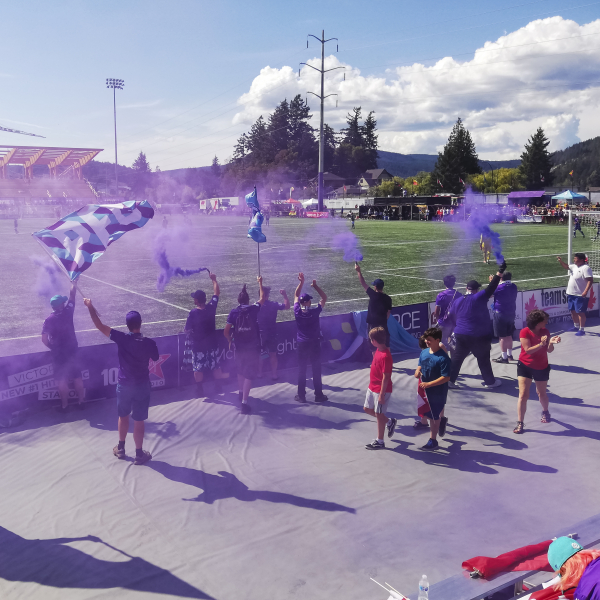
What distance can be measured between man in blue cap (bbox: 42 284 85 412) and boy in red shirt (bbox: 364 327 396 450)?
444 centimetres

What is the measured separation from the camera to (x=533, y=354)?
7691mm

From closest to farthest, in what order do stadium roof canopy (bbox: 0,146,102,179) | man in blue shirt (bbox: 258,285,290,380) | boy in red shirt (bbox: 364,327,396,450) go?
boy in red shirt (bbox: 364,327,396,450), man in blue shirt (bbox: 258,285,290,380), stadium roof canopy (bbox: 0,146,102,179)

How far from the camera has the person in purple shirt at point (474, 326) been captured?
367 inches

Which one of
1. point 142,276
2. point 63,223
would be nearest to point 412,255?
point 142,276

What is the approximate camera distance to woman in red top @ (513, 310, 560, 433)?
25.1 feet

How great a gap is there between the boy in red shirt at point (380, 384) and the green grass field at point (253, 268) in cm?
788

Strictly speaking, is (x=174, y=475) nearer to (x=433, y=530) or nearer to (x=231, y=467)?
(x=231, y=467)

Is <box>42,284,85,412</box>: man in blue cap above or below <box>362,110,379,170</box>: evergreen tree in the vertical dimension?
below

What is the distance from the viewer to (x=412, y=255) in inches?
1147

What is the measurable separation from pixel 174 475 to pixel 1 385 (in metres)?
3.42

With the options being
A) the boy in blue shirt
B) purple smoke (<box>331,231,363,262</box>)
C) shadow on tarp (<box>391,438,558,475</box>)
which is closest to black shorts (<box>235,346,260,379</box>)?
shadow on tarp (<box>391,438,558,475</box>)

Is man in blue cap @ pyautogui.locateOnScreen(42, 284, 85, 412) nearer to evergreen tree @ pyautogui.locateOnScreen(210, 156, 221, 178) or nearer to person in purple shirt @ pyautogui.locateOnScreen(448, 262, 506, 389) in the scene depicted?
person in purple shirt @ pyautogui.locateOnScreen(448, 262, 506, 389)

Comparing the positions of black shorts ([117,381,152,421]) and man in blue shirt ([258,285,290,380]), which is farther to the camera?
man in blue shirt ([258,285,290,380])

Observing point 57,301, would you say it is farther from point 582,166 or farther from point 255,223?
point 582,166
